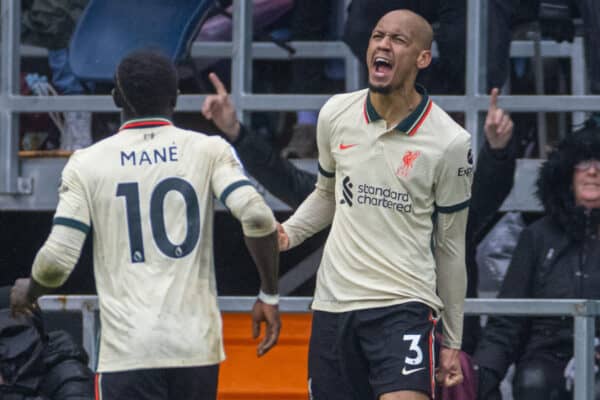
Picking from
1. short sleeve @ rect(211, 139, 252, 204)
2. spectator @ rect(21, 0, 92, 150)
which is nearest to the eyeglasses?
short sleeve @ rect(211, 139, 252, 204)

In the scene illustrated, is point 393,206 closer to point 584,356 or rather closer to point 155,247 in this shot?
point 155,247

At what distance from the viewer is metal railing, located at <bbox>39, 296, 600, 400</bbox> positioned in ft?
17.4

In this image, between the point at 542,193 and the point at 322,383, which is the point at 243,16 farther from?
the point at 322,383

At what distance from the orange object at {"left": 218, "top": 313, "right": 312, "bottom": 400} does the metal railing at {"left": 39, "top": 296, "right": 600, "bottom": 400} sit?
1.19m

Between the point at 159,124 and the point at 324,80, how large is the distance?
12.5 feet

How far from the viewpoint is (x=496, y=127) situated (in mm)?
6000

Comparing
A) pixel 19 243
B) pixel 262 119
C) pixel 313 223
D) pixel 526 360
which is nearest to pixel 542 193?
pixel 526 360

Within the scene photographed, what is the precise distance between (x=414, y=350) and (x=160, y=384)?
2.84ft

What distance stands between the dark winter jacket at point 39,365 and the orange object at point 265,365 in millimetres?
805

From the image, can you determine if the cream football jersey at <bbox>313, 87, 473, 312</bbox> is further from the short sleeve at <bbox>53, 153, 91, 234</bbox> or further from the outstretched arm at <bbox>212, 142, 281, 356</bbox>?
the short sleeve at <bbox>53, 153, 91, 234</bbox>

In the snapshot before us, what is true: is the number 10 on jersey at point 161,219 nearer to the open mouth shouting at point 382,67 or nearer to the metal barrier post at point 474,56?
the open mouth shouting at point 382,67

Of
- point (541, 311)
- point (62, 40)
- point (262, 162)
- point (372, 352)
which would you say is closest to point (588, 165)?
point (541, 311)

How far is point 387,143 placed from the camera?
5004 mm

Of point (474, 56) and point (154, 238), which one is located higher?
point (474, 56)
